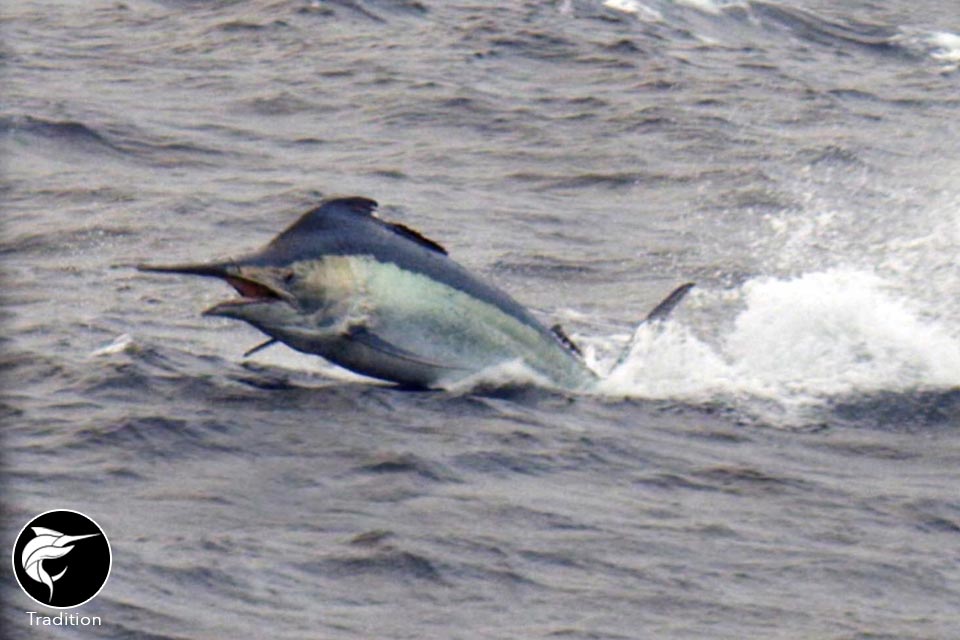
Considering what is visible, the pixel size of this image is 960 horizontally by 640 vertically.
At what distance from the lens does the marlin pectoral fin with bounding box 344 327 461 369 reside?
23.7ft

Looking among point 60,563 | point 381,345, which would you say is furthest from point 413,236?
point 60,563

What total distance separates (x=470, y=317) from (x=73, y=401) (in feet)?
5.25

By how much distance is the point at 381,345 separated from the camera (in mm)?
7293

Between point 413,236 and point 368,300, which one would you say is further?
point 413,236

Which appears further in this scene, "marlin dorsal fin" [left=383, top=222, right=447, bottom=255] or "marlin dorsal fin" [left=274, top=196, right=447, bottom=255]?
"marlin dorsal fin" [left=383, top=222, right=447, bottom=255]

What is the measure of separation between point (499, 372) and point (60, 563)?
286cm

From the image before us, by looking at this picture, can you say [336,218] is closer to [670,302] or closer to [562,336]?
[562,336]

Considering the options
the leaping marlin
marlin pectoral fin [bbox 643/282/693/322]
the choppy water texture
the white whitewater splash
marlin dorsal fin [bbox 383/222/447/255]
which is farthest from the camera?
the white whitewater splash

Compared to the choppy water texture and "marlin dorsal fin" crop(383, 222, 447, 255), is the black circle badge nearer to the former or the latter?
the choppy water texture

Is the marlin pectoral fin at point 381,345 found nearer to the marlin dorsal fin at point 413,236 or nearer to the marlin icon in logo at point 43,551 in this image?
the marlin dorsal fin at point 413,236

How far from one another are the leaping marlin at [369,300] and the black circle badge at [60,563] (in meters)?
1.57

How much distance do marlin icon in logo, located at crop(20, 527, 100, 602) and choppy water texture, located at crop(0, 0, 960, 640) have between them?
0.10 m

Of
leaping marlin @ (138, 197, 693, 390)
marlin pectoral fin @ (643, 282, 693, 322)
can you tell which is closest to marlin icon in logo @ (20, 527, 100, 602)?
leaping marlin @ (138, 197, 693, 390)

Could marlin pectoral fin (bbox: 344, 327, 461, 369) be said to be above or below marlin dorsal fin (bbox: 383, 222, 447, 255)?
below
